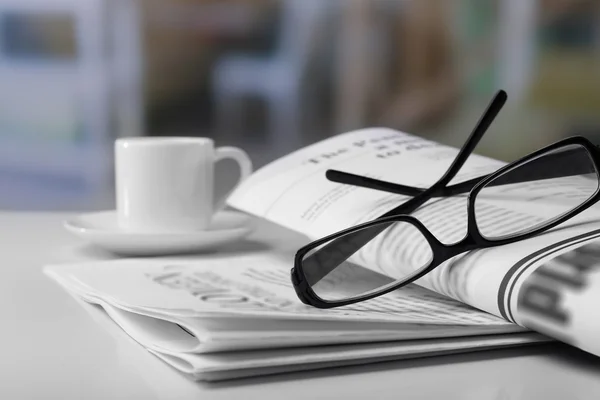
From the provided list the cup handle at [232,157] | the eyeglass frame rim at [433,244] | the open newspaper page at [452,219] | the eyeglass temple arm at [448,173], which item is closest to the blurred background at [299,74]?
the cup handle at [232,157]

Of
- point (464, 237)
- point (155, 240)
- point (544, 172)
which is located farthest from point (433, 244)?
point (155, 240)

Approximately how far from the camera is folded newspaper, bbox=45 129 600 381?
1.13 ft

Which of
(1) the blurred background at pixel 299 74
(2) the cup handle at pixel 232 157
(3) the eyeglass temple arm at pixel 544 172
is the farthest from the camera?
(1) the blurred background at pixel 299 74

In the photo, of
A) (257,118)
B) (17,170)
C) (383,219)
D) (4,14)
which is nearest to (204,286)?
(383,219)

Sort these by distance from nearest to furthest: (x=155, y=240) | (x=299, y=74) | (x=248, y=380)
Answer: (x=248, y=380) < (x=155, y=240) < (x=299, y=74)

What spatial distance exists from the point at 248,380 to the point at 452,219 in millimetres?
177

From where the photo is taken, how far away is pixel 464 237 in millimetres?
421

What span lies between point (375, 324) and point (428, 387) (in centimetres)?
4

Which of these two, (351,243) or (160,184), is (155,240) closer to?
(160,184)

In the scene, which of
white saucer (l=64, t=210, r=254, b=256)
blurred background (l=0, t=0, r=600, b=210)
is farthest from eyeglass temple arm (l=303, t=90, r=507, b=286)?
blurred background (l=0, t=0, r=600, b=210)

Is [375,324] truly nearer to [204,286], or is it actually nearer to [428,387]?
[428,387]

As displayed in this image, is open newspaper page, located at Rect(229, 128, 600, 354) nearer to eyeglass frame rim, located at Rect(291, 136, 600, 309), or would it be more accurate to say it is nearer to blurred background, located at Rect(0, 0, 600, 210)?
eyeglass frame rim, located at Rect(291, 136, 600, 309)

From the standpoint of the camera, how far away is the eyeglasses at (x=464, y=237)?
16.3 inches

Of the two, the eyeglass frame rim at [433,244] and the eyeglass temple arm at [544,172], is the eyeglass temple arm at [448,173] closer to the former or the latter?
the eyeglass temple arm at [544,172]
